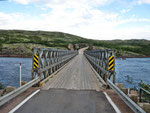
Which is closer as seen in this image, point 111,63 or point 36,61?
point 111,63

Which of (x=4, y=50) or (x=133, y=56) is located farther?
(x=133, y=56)

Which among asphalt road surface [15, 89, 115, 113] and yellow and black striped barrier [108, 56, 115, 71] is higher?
yellow and black striped barrier [108, 56, 115, 71]

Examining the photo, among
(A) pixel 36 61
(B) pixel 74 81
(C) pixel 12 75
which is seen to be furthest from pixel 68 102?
(C) pixel 12 75

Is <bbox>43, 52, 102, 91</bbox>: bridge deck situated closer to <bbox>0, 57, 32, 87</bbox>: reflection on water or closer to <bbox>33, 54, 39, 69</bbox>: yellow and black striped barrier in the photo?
<bbox>33, 54, 39, 69</bbox>: yellow and black striped barrier

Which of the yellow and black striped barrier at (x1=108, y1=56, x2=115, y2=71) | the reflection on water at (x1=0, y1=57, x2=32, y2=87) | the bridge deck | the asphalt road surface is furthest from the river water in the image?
the yellow and black striped barrier at (x1=108, y1=56, x2=115, y2=71)

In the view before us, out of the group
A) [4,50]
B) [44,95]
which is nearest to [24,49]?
[4,50]

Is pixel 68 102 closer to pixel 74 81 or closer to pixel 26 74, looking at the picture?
pixel 74 81

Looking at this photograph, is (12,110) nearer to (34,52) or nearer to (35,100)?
(35,100)

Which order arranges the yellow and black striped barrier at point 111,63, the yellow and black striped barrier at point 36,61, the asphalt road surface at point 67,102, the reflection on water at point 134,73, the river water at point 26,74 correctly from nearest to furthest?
1. the asphalt road surface at point 67,102
2. the yellow and black striped barrier at point 111,63
3. the yellow and black striped barrier at point 36,61
4. the river water at point 26,74
5. the reflection on water at point 134,73

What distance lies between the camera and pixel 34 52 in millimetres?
7664

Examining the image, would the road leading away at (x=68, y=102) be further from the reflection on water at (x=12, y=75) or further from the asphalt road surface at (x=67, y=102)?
the reflection on water at (x=12, y=75)

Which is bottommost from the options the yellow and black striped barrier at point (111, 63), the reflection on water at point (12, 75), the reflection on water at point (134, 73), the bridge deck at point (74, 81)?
the reflection on water at point (134, 73)

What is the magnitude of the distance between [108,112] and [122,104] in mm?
911

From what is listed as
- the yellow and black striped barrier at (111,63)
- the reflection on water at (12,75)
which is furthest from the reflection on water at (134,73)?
the yellow and black striped barrier at (111,63)
